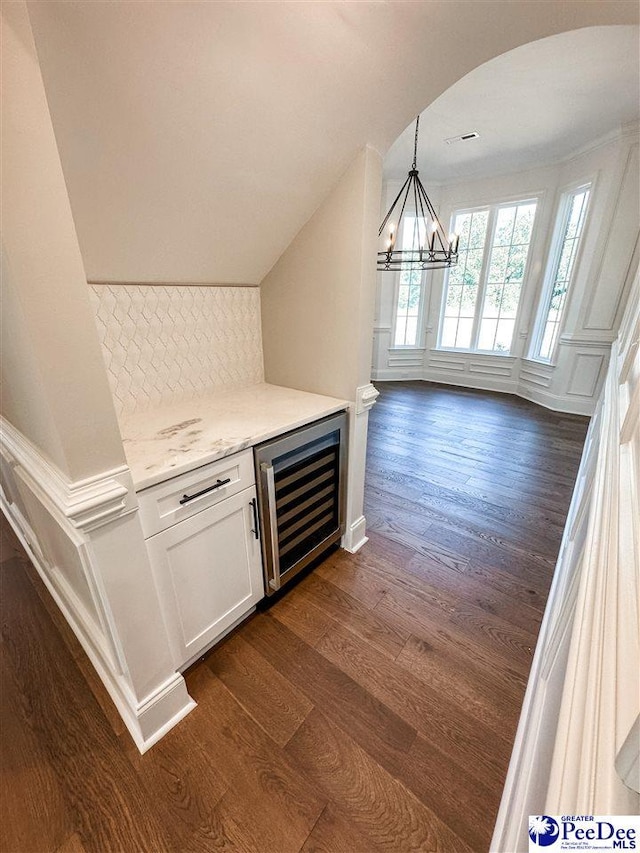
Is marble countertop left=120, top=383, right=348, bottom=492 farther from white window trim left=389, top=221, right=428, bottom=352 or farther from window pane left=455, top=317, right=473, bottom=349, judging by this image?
window pane left=455, top=317, right=473, bottom=349

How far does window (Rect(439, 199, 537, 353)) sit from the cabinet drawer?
5080 millimetres

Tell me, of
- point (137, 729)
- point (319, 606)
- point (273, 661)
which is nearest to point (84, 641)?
point (137, 729)

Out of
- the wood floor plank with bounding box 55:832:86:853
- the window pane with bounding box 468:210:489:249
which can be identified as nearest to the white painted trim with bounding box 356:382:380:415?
the wood floor plank with bounding box 55:832:86:853

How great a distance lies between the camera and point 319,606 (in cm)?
172

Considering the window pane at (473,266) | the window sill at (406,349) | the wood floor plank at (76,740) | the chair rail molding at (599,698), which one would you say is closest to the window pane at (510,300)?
the window pane at (473,266)

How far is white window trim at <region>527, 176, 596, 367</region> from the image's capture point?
3977 millimetres

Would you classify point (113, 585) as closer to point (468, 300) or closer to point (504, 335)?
point (504, 335)

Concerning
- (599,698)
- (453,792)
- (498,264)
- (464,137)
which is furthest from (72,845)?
(498,264)

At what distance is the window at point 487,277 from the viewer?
15.6 ft

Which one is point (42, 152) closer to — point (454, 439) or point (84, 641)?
point (84, 641)

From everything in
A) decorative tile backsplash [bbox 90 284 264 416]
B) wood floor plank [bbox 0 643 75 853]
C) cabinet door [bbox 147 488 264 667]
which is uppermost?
decorative tile backsplash [bbox 90 284 264 416]

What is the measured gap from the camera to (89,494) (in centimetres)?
88

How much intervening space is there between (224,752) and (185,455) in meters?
1.03

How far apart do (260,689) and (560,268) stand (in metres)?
5.45
